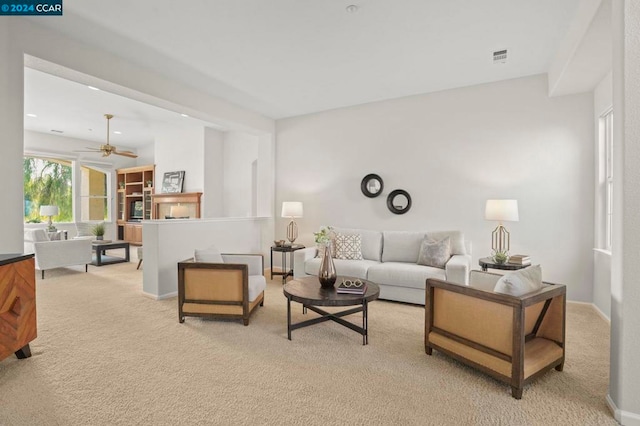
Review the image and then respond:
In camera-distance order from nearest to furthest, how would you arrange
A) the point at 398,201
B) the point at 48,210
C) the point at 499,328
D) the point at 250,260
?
1. the point at 499,328
2. the point at 250,260
3. the point at 398,201
4. the point at 48,210

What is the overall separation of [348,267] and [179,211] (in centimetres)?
518

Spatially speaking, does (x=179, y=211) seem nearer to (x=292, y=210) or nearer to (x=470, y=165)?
(x=292, y=210)

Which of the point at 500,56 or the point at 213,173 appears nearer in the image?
the point at 500,56

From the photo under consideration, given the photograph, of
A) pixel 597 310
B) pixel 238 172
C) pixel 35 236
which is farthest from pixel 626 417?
pixel 35 236

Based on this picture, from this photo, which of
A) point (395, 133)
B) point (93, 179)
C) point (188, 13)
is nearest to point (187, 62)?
point (188, 13)

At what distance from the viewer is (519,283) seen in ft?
7.46

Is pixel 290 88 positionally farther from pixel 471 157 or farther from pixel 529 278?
pixel 529 278

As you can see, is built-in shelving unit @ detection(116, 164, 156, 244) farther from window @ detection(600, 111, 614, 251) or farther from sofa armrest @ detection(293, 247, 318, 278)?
window @ detection(600, 111, 614, 251)

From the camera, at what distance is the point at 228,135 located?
317 inches

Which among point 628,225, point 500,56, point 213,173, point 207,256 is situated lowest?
point 207,256

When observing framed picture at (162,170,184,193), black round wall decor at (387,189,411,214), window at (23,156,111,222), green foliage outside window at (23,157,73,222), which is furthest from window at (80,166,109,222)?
black round wall decor at (387,189,411,214)

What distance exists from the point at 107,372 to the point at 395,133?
4742 mm

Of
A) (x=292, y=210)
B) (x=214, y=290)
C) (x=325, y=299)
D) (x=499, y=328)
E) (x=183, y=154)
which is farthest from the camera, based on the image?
A: (x=183, y=154)

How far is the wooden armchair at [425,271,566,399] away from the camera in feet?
7.15
